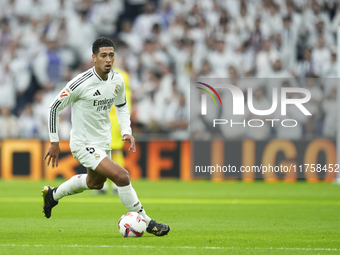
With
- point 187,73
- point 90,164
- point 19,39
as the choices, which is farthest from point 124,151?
point 90,164

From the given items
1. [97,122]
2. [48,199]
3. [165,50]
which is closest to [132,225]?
[97,122]

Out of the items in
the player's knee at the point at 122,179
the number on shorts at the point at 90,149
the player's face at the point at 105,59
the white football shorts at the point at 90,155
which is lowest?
the player's knee at the point at 122,179

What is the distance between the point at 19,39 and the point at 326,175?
9645 millimetres

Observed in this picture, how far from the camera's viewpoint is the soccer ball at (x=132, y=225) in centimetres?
588

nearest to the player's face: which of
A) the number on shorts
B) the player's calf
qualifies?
the number on shorts

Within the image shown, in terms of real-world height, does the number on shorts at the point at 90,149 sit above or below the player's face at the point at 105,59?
below

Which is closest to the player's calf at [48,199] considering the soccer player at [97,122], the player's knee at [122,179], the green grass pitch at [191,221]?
the green grass pitch at [191,221]

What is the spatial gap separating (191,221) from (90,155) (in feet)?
6.29

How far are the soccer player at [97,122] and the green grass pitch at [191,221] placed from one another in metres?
0.50

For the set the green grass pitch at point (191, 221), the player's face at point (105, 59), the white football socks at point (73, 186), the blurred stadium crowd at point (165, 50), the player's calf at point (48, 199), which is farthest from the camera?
the blurred stadium crowd at point (165, 50)

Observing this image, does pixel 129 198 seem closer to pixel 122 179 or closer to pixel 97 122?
pixel 122 179

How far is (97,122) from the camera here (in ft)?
21.1

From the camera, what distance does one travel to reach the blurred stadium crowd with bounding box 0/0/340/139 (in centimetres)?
1565

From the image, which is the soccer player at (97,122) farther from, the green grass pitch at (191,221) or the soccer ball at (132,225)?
the green grass pitch at (191,221)
